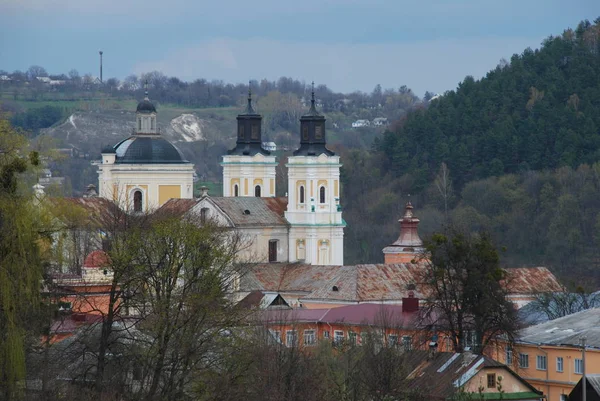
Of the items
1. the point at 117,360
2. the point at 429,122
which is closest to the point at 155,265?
the point at 117,360

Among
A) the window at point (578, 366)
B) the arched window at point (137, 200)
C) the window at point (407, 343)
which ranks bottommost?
the window at point (578, 366)

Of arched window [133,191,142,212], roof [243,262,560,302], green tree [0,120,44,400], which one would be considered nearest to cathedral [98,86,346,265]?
arched window [133,191,142,212]

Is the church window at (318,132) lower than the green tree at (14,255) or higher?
higher

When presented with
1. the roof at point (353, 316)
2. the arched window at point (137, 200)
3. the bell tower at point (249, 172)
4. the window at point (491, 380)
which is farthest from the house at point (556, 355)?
the arched window at point (137, 200)

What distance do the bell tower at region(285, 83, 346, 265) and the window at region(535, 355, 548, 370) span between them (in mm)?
31713

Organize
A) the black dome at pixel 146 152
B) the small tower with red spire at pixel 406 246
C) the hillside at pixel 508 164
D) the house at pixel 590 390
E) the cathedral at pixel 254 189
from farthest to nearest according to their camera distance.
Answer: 1. the hillside at pixel 508 164
2. the black dome at pixel 146 152
3. the small tower with red spire at pixel 406 246
4. the cathedral at pixel 254 189
5. the house at pixel 590 390

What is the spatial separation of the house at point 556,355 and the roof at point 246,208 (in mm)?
26617

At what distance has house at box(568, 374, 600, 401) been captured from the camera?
4362 centimetres

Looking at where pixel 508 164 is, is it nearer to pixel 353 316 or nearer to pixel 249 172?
pixel 249 172

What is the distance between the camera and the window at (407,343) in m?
48.9

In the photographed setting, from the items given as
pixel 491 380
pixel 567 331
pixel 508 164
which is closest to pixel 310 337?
pixel 567 331

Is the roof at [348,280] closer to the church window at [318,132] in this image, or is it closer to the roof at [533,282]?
the roof at [533,282]

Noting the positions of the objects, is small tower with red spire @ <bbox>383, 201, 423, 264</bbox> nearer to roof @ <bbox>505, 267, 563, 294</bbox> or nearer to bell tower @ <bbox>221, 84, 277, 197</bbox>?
bell tower @ <bbox>221, 84, 277, 197</bbox>

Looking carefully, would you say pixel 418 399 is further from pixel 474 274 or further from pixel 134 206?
pixel 134 206
